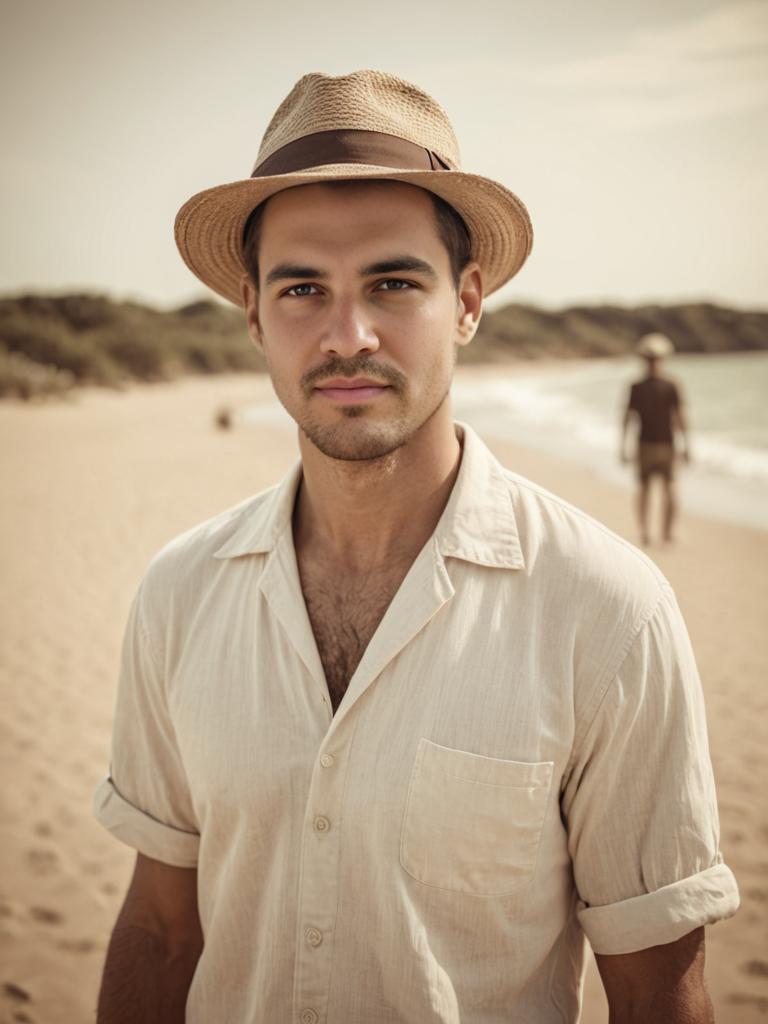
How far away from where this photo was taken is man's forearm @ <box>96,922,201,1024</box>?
1655mm

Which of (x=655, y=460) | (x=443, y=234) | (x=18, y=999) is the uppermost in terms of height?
(x=655, y=460)

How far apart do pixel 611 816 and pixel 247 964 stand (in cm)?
79

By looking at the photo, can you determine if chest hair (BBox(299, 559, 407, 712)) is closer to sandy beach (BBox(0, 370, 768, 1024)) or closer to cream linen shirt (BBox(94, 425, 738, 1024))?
cream linen shirt (BBox(94, 425, 738, 1024))

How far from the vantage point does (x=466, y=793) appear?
135 centimetres

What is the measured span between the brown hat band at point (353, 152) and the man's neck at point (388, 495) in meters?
0.53

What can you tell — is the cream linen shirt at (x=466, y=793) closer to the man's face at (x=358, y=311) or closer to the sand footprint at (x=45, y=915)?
the man's face at (x=358, y=311)

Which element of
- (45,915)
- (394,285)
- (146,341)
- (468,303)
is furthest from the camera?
(146,341)

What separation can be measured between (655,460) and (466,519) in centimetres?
767

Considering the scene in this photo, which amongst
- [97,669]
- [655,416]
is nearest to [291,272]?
[97,669]

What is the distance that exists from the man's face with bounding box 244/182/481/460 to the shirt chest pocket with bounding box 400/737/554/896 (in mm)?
659

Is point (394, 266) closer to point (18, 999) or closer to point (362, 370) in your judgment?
point (362, 370)

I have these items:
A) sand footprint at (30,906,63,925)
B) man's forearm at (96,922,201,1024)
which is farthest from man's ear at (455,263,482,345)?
sand footprint at (30,906,63,925)

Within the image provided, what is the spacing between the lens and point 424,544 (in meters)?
1.69

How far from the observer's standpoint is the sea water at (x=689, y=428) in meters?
13.3
